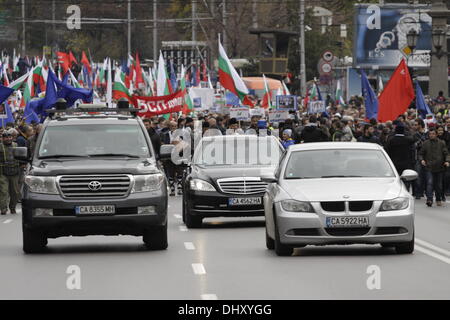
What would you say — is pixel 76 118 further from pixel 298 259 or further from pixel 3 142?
pixel 3 142

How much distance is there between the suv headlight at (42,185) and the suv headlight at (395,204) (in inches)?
155

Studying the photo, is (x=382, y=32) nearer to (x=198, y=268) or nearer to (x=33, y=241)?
(x=33, y=241)

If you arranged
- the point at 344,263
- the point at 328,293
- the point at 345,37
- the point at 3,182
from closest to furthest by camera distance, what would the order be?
the point at 328,293 < the point at 344,263 < the point at 3,182 < the point at 345,37

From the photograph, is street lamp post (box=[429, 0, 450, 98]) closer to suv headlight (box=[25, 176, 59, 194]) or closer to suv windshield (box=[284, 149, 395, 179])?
suv windshield (box=[284, 149, 395, 179])

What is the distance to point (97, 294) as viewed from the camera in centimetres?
1349

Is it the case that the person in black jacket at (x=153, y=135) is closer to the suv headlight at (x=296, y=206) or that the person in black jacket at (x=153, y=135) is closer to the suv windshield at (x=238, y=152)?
the suv windshield at (x=238, y=152)

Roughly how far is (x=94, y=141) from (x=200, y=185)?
4.68 meters

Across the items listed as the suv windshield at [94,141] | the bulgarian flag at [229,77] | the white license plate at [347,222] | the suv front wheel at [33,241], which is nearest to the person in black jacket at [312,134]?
the bulgarian flag at [229,77]

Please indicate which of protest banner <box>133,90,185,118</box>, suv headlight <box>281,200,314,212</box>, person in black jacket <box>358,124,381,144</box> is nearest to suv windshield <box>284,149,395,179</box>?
suv headlight <box>281,200,314,212</box>

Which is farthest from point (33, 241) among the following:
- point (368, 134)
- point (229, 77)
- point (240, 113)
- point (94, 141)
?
point (229, 77)

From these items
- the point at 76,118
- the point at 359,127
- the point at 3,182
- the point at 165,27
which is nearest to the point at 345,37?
the point at 165,27

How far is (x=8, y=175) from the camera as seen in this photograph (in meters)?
30.3
